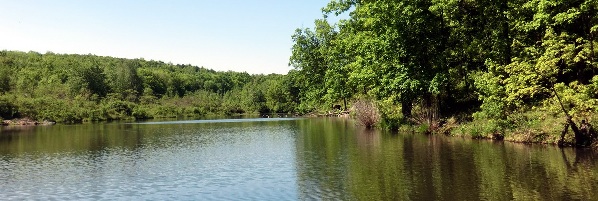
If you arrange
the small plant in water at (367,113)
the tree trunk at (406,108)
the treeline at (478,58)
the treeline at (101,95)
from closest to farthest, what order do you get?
the treeline at (478,58), the tree trunk at (406,108), the small plant in water at (367,113), the treeline at (101,95)

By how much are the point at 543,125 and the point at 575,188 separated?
14478 mm

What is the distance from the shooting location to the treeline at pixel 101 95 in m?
89.1

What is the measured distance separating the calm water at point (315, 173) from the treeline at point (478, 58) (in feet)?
10.5

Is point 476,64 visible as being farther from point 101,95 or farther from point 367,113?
point 101,95

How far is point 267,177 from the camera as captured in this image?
69.3 feet

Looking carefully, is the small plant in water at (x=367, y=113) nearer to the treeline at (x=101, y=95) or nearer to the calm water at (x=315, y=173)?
the calm water at (x=315, y=173)

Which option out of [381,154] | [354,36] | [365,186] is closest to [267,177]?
[365,186]

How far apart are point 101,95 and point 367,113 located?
104m

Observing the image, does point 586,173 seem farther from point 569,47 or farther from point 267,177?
point 267,177

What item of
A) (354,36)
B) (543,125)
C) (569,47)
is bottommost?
(543,125)

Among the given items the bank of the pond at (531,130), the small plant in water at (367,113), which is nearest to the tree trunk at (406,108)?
the small plant in water at (367,113)

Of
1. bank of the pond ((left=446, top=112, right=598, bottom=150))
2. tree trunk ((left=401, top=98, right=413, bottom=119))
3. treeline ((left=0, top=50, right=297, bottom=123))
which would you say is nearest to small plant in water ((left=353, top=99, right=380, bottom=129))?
tree trunk ((left=401, top=98, right=413, bottom=119))

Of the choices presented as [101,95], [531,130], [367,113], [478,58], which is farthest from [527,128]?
[101,95]

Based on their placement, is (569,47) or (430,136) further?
(430,136)
